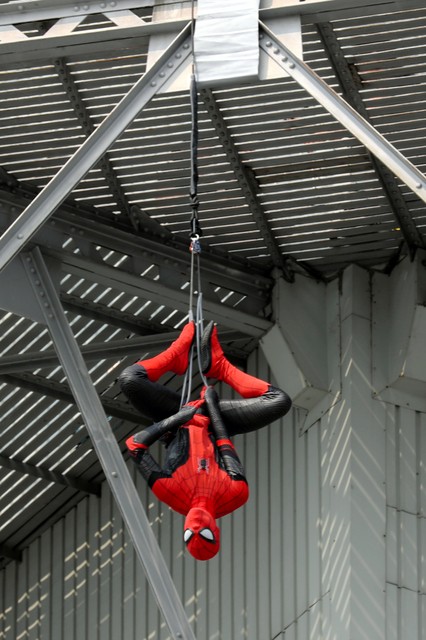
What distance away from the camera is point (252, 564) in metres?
24.3

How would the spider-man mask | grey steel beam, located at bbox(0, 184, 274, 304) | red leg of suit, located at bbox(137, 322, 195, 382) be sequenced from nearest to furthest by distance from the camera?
the spider-man mask, red leg of suit, located at bbox(137, 322, 195, 382), grey steel beam, located at bbox(0, 184, 274, 304)

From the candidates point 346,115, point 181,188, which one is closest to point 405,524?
point 181,188

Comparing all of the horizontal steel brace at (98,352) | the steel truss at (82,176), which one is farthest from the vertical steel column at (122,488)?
the horizontal steel brace at (98,352)

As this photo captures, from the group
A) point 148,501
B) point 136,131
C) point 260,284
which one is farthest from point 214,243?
point 148,501

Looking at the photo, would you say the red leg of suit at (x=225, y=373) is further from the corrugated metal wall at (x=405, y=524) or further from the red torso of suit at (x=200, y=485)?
the corrugated metal wall at (x=405, y=524)

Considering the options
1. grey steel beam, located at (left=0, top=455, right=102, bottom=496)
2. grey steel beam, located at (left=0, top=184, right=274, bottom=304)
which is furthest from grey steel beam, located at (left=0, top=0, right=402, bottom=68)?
grey steel beam, located at (left=0, top=455, right=102, bottom=496)

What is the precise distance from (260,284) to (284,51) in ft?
17.7

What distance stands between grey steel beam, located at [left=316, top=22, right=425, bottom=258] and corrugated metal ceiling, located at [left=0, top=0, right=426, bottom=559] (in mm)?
28

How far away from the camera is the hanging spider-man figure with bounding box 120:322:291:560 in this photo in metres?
17.7

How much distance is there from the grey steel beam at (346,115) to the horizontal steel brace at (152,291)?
4.47 m

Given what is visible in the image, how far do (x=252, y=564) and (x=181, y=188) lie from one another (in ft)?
14.9

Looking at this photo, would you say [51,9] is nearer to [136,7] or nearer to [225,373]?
[136,7]

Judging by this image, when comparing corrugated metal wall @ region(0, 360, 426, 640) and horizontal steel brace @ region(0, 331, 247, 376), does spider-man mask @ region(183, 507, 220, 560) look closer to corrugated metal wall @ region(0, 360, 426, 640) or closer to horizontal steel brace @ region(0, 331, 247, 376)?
corrugated metal wall @ region(0, 360, 426, 640)

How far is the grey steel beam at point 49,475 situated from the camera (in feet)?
85.3
